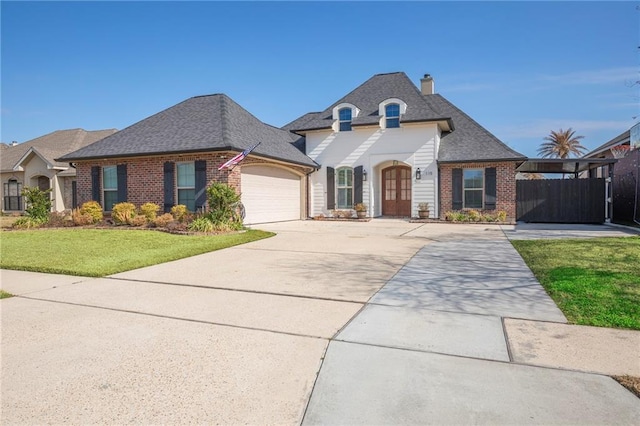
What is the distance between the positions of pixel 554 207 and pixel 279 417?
1869cm

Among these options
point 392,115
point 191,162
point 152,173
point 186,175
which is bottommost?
point 186,175

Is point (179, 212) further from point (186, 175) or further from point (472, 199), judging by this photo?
point (472, 199)

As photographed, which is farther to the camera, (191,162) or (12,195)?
(12,195)

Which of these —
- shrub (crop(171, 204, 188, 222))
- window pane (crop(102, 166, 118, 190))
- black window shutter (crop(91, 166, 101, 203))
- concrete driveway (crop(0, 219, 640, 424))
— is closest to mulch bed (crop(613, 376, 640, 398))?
concrete driveway (crop(0, 219, 640, 424))

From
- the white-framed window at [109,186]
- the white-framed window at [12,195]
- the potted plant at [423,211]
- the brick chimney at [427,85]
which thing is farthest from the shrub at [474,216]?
the white-framed window at [12,195]

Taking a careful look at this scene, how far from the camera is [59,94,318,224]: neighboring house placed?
1460 centimetres

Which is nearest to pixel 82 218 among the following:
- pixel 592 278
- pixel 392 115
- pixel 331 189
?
pixel 331 189

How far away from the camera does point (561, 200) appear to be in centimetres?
1747

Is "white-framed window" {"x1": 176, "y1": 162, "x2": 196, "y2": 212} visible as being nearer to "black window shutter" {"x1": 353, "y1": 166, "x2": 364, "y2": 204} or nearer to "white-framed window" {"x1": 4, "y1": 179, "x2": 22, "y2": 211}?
"black window shutter" {"x1": 353, "y1": 166, "x2": 364, "y2": 204}

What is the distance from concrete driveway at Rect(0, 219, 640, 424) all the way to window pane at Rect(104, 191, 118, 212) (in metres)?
11.3

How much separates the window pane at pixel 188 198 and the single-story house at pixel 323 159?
39mm

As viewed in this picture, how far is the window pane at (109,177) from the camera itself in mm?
16452

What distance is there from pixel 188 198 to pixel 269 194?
363 centimetres

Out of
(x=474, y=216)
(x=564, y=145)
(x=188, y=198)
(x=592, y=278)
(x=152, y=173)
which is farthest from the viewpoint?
(x=564, y=145)
